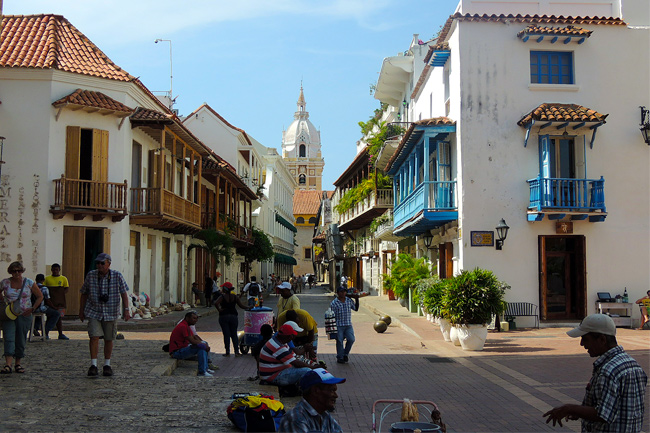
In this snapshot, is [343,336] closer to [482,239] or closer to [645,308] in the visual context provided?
[482,239]

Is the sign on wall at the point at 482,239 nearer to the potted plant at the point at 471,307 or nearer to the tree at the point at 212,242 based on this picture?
the potted plant at the point at 471,307

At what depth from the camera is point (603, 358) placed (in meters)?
4.31

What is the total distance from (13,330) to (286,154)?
12453 centimetres

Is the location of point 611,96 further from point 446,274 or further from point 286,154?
point 286,154

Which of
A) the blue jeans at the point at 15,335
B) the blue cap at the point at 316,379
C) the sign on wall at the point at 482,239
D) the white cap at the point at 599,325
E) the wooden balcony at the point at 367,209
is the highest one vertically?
the wooden balcony at the point at 367,209

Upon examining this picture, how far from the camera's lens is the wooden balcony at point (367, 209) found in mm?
34156

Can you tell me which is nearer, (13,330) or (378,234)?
(13,330)

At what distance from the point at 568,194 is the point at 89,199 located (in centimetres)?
1430

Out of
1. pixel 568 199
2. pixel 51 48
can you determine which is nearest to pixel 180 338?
pixel 568 199

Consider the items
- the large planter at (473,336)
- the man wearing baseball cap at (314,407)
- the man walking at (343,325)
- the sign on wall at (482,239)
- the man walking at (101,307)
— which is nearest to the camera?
the man wearing baseball cap at (314,407)

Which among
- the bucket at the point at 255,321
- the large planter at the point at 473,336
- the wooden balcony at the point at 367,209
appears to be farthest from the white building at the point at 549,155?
the wooden balcony at the point at 367,209

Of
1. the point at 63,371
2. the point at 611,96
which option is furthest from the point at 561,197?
the point at 63,371

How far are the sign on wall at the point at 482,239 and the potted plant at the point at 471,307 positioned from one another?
14.9ft

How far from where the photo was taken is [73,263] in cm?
2061
